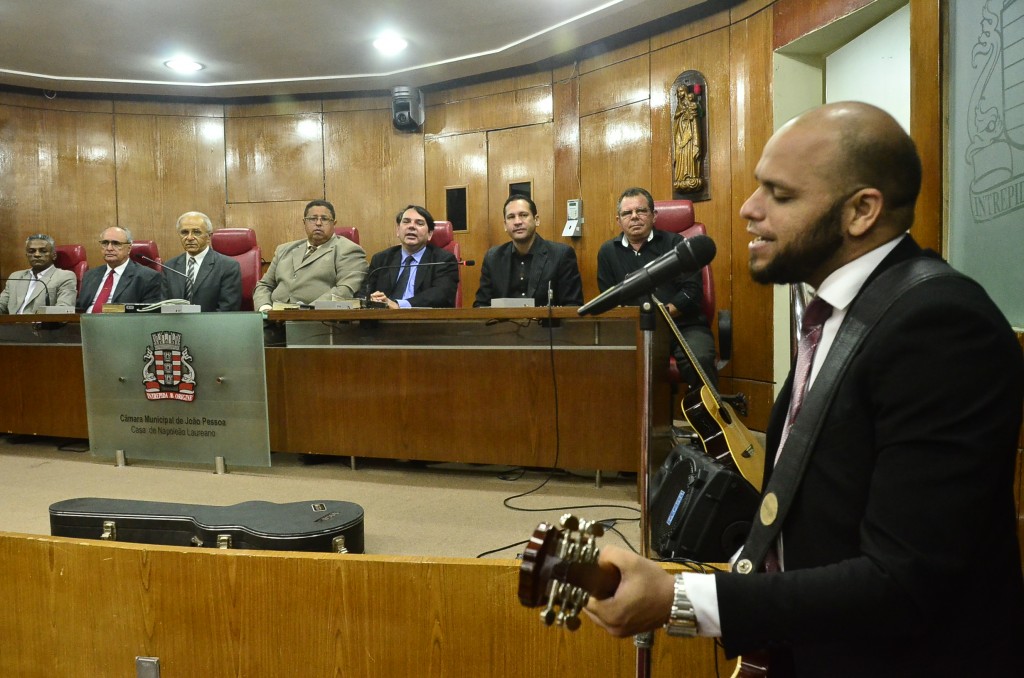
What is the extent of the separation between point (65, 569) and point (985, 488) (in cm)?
185

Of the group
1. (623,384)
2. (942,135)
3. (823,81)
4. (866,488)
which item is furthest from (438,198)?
(866,488)

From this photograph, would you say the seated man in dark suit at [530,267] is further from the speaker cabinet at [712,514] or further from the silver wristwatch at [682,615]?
the silver wristwatch at [682,615]

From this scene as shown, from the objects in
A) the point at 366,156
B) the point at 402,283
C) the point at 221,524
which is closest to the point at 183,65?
the point at 366,156

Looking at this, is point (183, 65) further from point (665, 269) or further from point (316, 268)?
point (665, 269)

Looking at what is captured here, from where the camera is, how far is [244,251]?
14.3 feet

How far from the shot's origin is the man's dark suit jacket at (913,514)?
24.0 inches

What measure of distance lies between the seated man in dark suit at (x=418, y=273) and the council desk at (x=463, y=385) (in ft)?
2.47

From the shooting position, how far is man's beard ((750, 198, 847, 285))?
2.45 ft

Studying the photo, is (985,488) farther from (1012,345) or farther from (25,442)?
(25,442)

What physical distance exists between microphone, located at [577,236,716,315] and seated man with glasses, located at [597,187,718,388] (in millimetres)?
1689

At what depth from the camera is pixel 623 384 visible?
2494 millimetres

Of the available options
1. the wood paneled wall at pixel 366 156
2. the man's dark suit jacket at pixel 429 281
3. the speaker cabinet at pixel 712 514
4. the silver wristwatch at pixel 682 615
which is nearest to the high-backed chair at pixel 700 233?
the wood paneled wall at pixel 366 156

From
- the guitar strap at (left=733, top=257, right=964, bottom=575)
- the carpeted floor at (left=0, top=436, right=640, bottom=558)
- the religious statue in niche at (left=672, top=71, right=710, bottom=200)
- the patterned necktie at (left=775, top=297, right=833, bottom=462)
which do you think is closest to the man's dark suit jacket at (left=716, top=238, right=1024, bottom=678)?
the guitar strap at (left=733, top=257, right=964, bottom=575)

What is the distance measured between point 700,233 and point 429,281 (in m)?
1.44
